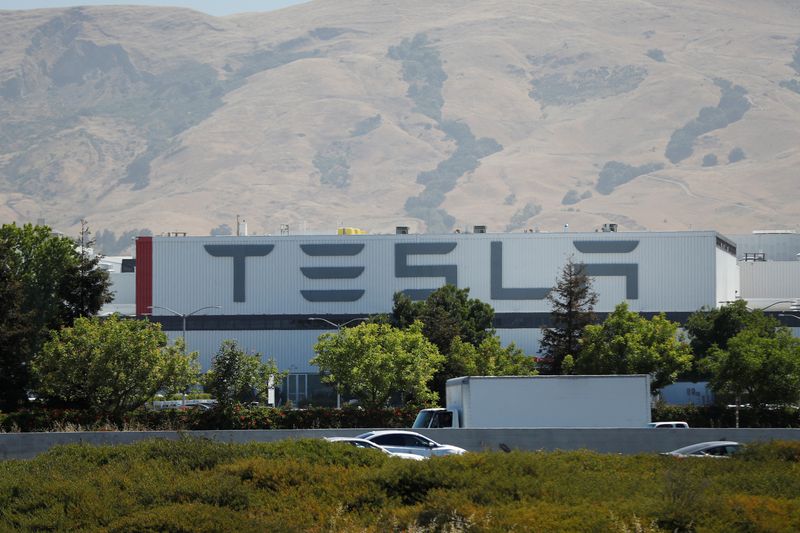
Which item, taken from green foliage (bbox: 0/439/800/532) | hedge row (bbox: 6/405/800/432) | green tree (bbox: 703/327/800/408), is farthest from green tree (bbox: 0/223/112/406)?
green foliage (bbox: 0/439/800/532)

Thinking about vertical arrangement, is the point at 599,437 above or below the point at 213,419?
below

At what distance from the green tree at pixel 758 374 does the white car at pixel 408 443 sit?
78.4ft

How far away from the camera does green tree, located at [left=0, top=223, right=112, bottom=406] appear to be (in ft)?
212

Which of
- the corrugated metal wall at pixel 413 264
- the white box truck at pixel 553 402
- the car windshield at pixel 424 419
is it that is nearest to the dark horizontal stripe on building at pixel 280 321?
the corrugated metal wall at pixel 413 264

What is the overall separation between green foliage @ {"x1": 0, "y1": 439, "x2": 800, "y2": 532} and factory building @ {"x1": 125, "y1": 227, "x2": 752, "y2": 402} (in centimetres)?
7348

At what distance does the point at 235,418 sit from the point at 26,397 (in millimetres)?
16846

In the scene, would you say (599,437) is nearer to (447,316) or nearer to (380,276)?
(447,316)

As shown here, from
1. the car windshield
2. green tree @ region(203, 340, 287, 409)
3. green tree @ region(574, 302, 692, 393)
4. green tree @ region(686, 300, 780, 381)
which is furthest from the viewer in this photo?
green tree @ region(686, 300, 780, 381)

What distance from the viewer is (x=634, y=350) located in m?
66.8

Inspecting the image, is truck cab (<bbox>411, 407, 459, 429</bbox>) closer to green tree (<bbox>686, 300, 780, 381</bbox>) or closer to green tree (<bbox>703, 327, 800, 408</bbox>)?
green tree (<bbox>703, 327, 800, 408</bbox>)

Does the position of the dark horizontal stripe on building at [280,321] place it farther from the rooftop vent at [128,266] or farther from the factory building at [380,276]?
the rooftop vent at [128,266]

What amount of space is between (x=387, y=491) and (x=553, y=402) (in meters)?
22.3

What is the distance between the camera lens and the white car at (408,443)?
38969 millimetres

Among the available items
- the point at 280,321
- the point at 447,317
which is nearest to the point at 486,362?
the point at 447,317
